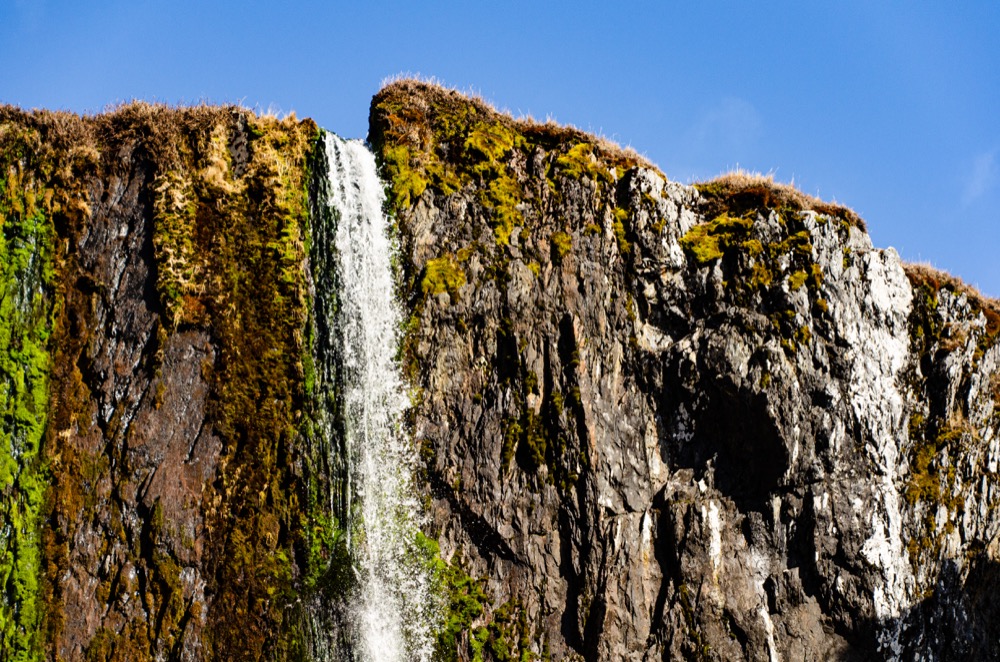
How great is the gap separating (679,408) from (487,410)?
3.76m

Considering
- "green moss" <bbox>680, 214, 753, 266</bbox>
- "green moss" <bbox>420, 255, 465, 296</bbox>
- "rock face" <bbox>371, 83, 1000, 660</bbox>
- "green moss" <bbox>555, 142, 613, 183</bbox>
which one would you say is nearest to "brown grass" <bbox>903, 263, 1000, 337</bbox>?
"rock face" <bbox>371, 83, 1000, 660</bbox>

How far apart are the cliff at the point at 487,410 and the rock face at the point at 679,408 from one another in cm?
6

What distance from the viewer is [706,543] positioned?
16781 millimetres

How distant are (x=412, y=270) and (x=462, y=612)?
6.57 metres

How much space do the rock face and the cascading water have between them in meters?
0.54

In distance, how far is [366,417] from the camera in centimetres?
1702

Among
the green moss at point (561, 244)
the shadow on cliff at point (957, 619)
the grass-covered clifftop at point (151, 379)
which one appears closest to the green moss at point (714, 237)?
the green moss at point (561, 244)

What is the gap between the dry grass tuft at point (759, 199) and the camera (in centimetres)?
1945

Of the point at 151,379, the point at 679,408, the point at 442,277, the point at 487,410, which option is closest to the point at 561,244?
the point at 442,277

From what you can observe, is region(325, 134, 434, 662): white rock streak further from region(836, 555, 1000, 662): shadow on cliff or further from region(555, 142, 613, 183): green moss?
region(836, 555, 1000, 662): shadow on cliff

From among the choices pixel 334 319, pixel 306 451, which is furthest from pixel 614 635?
pixel 334 319

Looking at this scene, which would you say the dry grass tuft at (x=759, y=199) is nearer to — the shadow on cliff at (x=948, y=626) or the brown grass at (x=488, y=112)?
the brown grass at (x=488, y=112)

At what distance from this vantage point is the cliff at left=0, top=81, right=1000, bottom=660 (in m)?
15.9

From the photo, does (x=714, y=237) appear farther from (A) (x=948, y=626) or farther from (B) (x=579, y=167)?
(A) (x=948, y=626)
